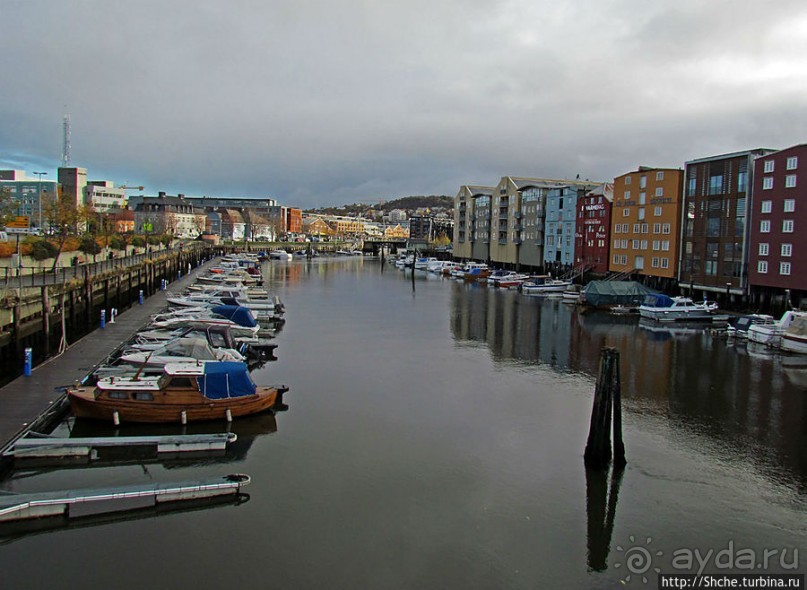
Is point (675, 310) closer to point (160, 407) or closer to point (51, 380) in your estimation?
point (160, 407)

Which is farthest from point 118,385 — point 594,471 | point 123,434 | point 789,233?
point 789,233

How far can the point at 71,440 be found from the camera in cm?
1634

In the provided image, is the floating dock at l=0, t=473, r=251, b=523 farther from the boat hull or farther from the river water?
the boat hull

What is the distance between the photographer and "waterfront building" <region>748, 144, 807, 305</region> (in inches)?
1697

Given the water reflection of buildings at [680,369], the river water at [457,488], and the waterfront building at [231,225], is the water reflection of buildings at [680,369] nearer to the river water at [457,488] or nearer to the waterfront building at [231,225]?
the river water at [457,488]

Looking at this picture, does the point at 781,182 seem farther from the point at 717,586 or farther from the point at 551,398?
the point at 717,586

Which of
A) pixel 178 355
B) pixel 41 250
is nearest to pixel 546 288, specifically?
pixel 41 250

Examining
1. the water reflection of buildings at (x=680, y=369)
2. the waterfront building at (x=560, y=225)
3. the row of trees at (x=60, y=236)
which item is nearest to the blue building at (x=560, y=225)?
the waterfront building at (x=560, y=225)

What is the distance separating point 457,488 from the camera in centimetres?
1587

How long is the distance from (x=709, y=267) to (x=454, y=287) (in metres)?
30.3

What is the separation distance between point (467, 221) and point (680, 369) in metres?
84.0

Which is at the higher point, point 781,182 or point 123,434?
point 781,182

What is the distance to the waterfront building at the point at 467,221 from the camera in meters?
109

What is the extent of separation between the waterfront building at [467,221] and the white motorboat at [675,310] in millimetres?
56865
